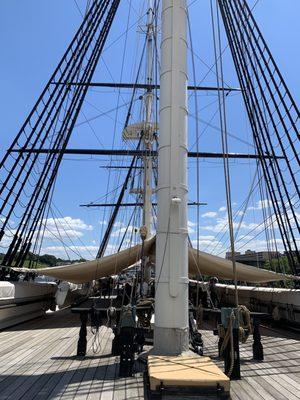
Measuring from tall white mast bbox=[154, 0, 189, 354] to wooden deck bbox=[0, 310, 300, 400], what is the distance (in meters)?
0.81

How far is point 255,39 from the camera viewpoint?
44.4 ft

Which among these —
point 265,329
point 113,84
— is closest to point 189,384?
point 265,329

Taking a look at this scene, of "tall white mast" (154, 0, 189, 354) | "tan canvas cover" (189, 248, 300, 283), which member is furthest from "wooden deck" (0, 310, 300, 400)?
"tan canvas cover" (189, 248, 300, 283)

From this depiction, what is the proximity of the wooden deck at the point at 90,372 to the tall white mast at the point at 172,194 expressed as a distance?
814 millimetres

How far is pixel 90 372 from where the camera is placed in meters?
5.53

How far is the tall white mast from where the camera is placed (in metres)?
5.53

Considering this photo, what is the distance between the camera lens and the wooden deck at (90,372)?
450cm

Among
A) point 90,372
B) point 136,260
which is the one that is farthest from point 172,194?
point 136,260

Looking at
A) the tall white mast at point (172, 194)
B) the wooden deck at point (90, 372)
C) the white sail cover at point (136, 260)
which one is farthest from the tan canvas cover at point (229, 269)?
the tall white mast at point (172, 194)

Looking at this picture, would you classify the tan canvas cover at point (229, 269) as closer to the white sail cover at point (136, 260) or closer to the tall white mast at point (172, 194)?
the white sail cover at point (136, 260)

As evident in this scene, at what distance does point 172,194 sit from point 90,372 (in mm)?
2673

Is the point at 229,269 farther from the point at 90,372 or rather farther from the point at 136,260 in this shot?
the point at 90,372

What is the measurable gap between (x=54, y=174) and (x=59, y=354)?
9.50 meters

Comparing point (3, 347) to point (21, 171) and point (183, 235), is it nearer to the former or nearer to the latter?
point (183, 235)
